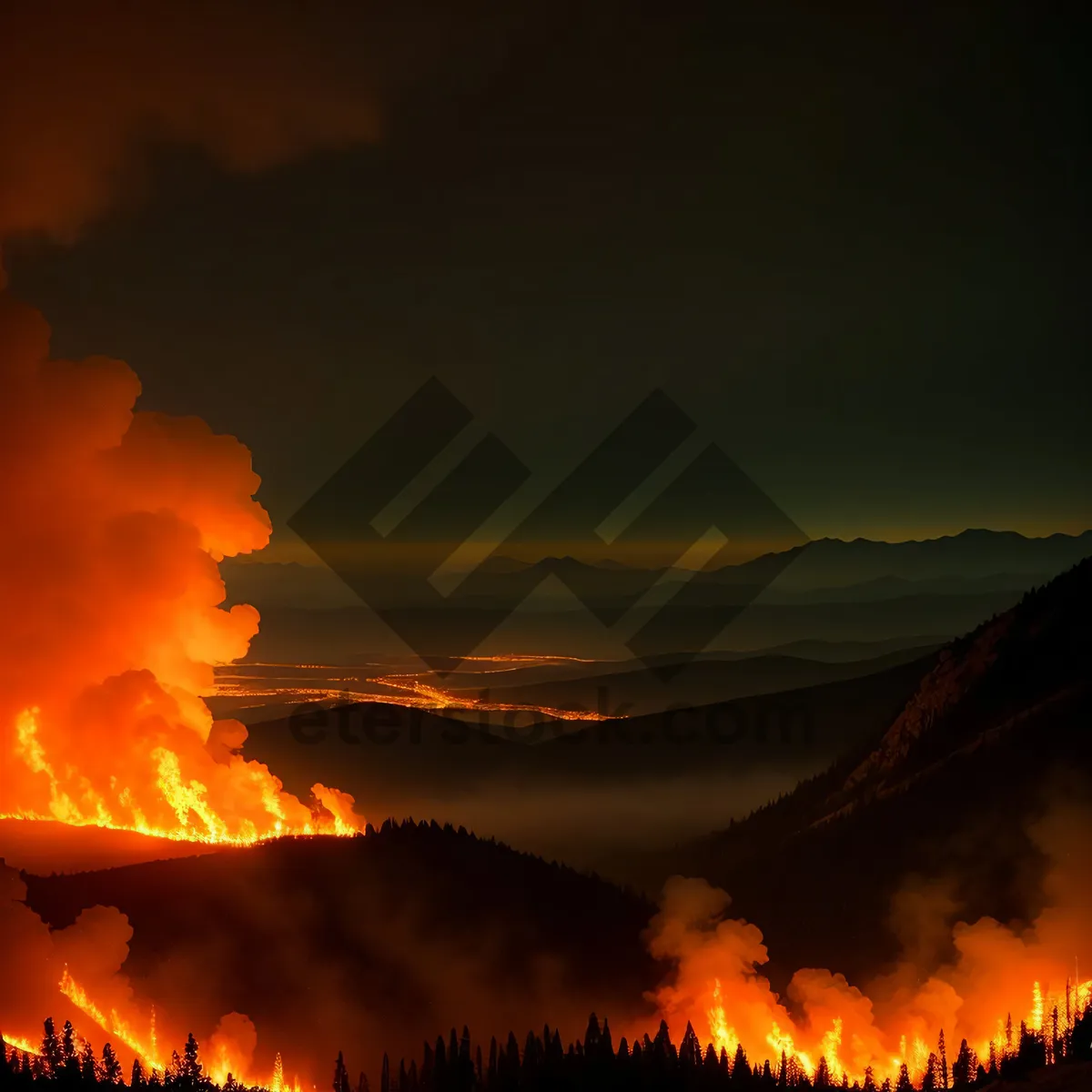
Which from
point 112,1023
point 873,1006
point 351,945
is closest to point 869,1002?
point 873,1006

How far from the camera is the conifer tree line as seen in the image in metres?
137

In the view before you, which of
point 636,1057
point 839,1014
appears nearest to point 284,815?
point 636,1057

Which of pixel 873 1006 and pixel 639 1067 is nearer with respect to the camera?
pixel 639 1067

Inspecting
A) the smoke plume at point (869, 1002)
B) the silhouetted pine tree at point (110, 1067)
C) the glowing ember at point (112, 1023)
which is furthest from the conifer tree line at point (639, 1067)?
the glowing ember at point (112, 1023)

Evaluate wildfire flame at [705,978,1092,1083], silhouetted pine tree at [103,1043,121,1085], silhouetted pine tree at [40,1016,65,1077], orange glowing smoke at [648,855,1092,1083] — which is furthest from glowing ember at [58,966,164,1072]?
orange glowing smoke at [648,855,1092,1083]

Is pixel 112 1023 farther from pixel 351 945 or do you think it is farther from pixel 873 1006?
pixel 873 1006

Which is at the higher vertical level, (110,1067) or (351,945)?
(351,945)

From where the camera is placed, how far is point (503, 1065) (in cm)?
14462

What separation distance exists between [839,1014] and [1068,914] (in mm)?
45858

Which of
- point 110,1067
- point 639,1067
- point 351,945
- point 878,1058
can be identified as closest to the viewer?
point 110,1067

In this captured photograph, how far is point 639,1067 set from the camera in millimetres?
146000

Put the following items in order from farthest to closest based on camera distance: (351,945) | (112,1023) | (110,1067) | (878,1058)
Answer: (351,945), (878,1058), (112,1023), (110,1067)

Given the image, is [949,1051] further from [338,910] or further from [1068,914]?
[338,910]

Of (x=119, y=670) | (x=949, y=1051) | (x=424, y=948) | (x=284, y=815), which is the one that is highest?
(x=119, y=670)
